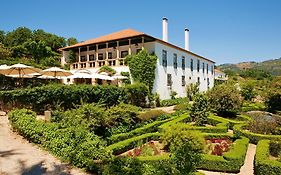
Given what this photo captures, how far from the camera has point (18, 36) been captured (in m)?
51.0

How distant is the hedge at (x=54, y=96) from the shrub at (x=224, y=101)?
28.9ft

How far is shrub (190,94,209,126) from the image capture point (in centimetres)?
1848

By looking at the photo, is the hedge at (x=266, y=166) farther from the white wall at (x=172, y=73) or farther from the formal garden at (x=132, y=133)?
the white wall at (x=172, y=73)

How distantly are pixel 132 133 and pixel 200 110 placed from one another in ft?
20.0

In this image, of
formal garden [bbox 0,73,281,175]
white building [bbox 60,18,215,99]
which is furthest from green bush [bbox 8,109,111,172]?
white building [bbox 60,18,215,99]

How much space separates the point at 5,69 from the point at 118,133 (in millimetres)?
10732

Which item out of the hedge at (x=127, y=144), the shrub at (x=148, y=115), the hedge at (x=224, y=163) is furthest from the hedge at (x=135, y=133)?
the hedge at (x=224, y=163)

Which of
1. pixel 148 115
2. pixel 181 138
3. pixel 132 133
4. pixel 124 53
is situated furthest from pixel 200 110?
pixel 124 53

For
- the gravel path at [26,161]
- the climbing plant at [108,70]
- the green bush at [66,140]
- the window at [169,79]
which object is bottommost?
the gravel path at [26,161]

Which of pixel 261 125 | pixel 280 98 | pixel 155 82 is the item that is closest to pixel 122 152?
pixel 261 125

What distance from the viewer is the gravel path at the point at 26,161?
8.47m

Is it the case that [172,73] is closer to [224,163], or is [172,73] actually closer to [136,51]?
[136,51]

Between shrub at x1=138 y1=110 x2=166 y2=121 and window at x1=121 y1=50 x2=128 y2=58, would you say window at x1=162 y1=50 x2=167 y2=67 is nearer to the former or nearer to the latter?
window at x1=121 y1=50 x2=128 y2=58

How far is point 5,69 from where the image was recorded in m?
20.0
